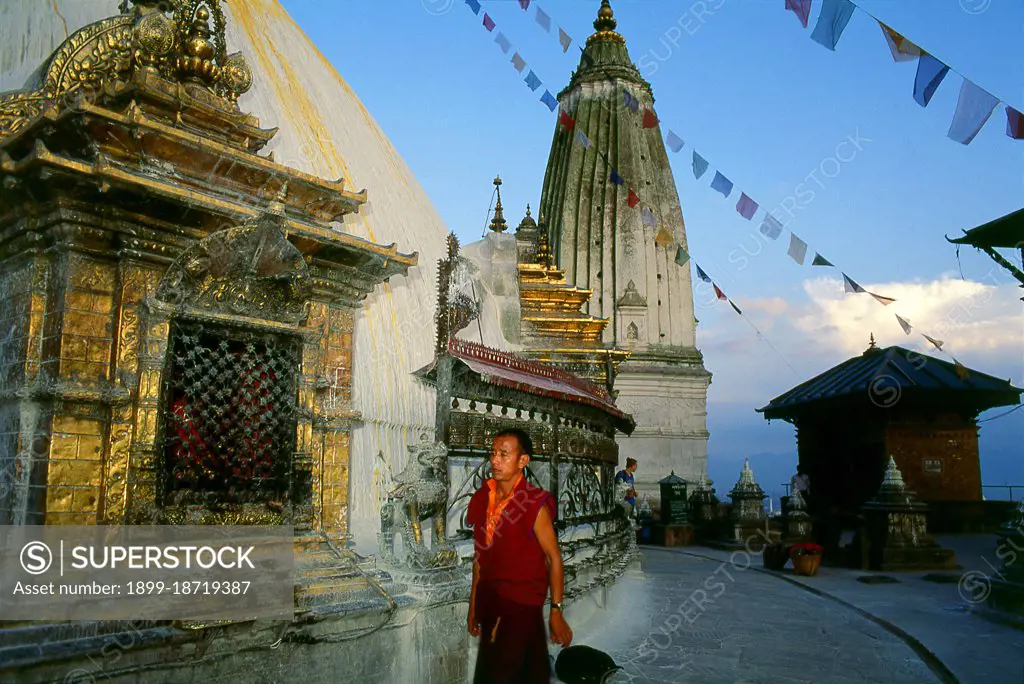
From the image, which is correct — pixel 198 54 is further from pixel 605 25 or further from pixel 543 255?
pixel 605 25

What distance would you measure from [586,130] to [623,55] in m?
4.66

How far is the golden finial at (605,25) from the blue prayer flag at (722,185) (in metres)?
29.3

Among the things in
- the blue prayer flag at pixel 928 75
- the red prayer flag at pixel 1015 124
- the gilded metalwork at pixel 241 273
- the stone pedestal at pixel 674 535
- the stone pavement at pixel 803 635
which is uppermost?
the blue prayer flag at pixel 928 75

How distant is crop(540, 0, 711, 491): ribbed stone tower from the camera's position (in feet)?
97.5

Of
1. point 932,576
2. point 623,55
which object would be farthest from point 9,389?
point 623,55

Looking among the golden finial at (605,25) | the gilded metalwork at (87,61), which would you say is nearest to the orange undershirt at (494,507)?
the gilded metalwork at (87,61)

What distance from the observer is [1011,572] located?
8.35m

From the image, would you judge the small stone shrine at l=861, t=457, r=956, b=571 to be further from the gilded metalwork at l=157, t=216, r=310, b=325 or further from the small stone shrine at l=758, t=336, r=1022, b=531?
the gilded metalwork at l=157, t=216, r=310, b=325

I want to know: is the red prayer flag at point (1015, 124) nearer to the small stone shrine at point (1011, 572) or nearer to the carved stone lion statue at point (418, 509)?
the small stone shrine at point (1011, 572)

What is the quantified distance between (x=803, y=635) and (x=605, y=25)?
33581 mm

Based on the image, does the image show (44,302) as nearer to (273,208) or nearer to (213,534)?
(273,208)

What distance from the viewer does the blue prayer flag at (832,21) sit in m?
6.04

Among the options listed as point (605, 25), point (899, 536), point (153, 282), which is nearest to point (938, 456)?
point (899, 536)

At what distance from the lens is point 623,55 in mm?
35438
